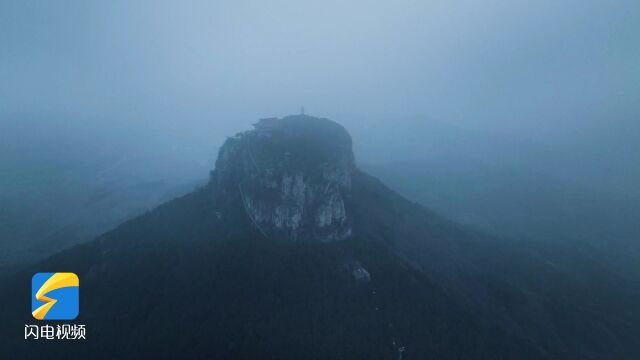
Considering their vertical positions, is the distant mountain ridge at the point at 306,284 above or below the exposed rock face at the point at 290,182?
below

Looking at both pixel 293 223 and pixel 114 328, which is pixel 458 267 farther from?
pixel 114 328

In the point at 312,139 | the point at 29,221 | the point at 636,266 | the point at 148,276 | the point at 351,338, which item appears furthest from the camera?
the point at 29,221

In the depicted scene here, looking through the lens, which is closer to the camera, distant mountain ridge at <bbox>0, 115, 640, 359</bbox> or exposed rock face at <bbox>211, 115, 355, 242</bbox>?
distant mountain ridge at <bbox>0, 115, 640, 359</bbox>

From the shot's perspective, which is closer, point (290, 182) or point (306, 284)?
point (306, 284)

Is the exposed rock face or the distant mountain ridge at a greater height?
the exposed rock face

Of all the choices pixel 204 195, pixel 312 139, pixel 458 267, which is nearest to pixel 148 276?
pixel 204 195

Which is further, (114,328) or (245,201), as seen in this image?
(245,201)

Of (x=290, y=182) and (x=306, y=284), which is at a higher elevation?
(x=290, y=182)

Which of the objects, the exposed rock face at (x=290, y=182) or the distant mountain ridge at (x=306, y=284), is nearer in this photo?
the distant mountain ridge at (x=306, y=284)
